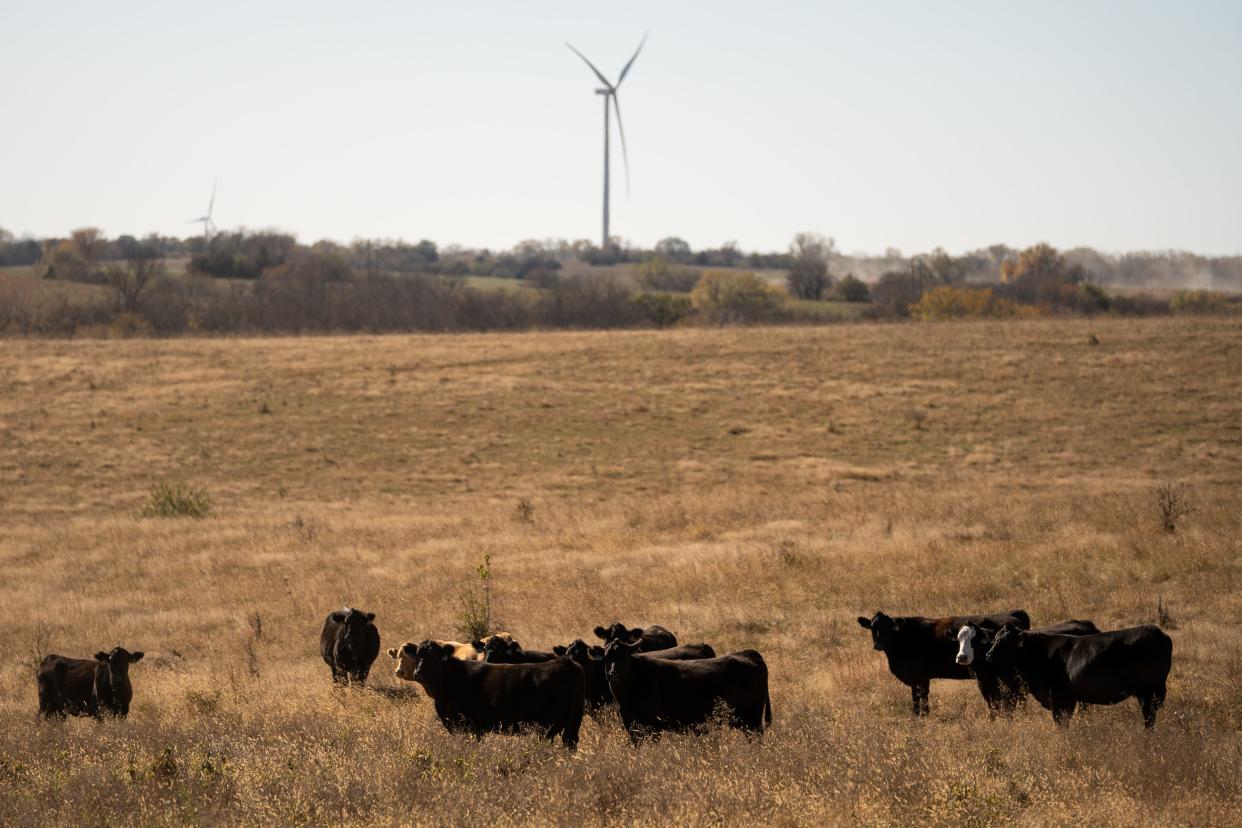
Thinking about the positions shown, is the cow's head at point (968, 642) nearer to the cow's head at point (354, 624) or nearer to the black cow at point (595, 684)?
the black cow at point (595, 684)

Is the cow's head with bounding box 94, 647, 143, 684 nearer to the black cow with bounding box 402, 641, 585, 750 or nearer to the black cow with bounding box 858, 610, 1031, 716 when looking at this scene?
the black cow with bounding box 402, 641, 585, 750

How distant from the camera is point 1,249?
166 m

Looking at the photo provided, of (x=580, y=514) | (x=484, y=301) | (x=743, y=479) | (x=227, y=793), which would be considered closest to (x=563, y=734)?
(x=227, y=793)

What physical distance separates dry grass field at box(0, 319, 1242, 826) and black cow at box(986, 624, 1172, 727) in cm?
31

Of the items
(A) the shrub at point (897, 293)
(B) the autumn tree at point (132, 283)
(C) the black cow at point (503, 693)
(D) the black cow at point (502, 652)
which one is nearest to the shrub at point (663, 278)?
(A) the shrub at point (897, 293)

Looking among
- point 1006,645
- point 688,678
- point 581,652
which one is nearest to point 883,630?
point 1006,645

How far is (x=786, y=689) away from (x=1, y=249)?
179637 mm

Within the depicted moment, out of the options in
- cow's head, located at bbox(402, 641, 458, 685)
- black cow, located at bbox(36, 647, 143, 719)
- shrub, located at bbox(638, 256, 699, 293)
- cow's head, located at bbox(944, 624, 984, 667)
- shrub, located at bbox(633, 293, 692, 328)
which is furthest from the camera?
shrub, located at bbox(638, 256, 699, 293)

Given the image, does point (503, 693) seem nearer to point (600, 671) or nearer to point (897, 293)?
point (600, 671)

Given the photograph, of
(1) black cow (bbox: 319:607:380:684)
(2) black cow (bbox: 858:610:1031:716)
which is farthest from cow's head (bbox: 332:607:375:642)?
(2) black cow (bbox: 858:610:1031:716)

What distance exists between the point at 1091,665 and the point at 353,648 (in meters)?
8.48

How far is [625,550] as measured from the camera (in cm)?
2289

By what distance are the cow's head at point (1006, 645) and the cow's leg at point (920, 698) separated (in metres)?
1.10

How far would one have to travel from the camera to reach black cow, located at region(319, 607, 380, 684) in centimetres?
1430
